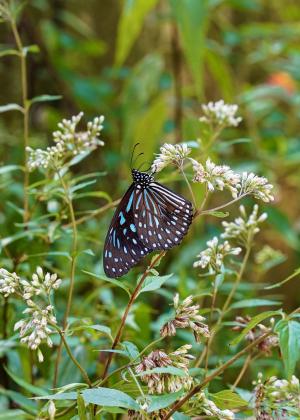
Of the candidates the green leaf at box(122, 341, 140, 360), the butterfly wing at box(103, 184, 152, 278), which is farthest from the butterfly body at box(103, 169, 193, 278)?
the green leaf at box(122, 341, 140, 360)

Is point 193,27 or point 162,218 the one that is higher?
point 193,27

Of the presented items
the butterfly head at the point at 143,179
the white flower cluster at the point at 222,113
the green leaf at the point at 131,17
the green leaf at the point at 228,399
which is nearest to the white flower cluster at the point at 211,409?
the green leaf at the point at 228,399

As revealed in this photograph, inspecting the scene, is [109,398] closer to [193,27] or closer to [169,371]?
[169,371]

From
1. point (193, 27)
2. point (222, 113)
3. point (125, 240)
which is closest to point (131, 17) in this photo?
point (193, 27)

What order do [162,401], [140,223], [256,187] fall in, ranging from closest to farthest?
[162,401]
[256,187]
[140,223]

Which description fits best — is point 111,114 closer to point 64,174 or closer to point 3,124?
point 3,124

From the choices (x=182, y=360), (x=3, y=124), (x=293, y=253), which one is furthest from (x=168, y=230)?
(x=293, y=253)
